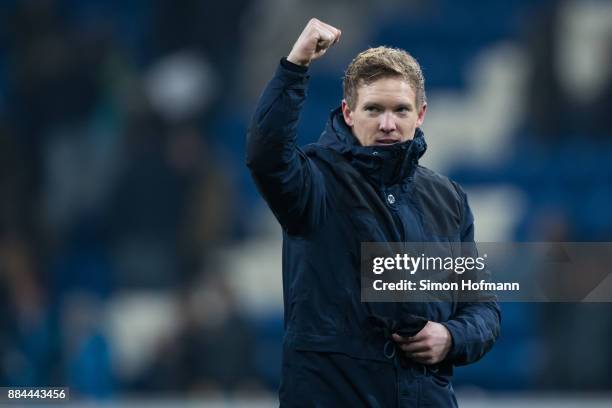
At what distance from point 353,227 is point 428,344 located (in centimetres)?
28

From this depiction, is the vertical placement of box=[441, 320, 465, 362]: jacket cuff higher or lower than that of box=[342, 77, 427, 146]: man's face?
lower

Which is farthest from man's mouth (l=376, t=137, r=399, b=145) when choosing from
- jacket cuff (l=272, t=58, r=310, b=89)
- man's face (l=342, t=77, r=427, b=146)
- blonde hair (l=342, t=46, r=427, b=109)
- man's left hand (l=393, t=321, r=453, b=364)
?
man's left hand (l=393, t=321, r=453, b=364)

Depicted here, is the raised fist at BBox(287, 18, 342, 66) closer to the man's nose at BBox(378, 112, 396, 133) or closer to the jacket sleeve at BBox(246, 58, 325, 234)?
the jacket sleeve at BBox(246, 58, 325, 234)

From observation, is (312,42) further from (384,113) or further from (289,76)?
(384,113)

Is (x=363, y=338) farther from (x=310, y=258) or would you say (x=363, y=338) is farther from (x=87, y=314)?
(x=87, y=314)

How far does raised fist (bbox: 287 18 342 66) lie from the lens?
7.63ft

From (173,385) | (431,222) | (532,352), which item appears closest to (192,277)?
(173,385)

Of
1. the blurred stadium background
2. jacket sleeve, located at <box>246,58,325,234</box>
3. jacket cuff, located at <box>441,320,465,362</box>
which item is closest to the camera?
jacket sleeve, located at <box>246,58,325,234</box>

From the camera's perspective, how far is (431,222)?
255 centimetres

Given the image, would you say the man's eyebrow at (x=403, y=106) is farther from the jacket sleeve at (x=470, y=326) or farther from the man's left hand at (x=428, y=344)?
the man's left hand at (x=428, y=344)

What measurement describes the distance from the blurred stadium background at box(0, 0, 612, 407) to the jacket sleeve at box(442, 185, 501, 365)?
3.33 metres

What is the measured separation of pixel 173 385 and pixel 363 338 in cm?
416

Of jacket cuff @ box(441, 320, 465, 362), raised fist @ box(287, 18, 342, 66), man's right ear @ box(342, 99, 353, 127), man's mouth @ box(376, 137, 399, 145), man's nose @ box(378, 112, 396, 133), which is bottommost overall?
jacket cuff @ box(441, 320, 465, 362)

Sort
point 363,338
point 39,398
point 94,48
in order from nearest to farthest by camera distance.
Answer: point 363,338 → point 39,398 → point 94,48
